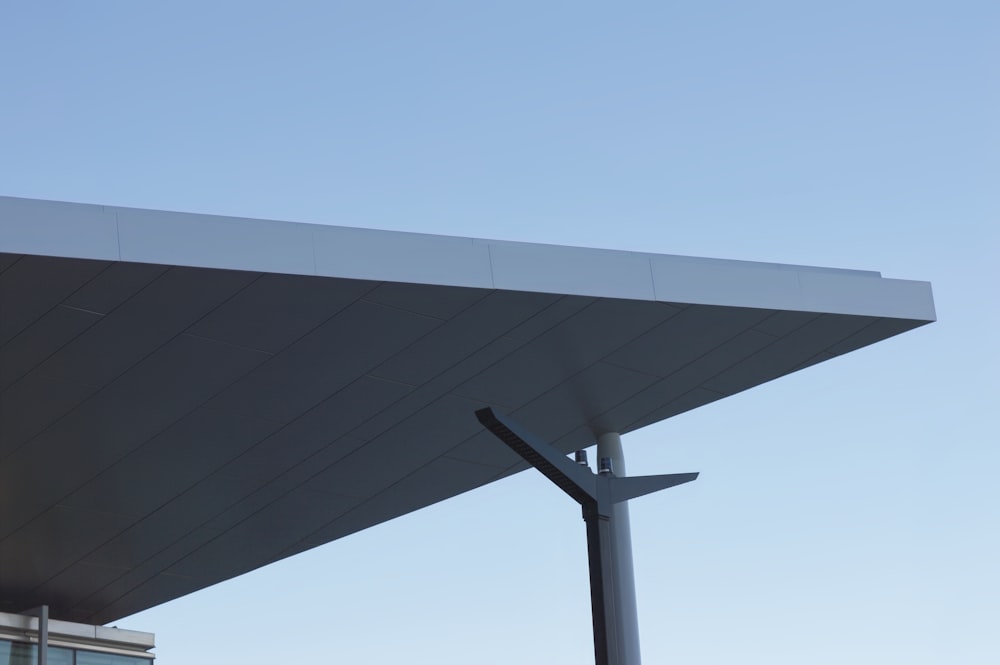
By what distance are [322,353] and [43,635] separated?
8.68 meters

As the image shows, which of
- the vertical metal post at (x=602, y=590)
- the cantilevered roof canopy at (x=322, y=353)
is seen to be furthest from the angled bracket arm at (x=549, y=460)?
the cantilevered roof canopy at (x=322, y=353)

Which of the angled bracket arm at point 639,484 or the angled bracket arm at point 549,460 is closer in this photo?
the angled bracket arm at point 549,460

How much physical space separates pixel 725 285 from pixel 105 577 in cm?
1128

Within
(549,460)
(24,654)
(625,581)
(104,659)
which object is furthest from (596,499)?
(104,659)

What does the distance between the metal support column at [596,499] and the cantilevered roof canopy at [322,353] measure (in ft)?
15.3

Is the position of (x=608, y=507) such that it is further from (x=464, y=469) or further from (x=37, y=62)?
(x=37, y=62)

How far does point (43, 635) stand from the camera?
20281mm

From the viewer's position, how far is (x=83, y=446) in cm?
1609

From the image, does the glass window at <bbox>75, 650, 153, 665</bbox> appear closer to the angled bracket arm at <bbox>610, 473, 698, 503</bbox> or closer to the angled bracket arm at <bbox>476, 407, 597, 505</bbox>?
the angled bracket arm at <bbox>610, 473, 698, 503</bbox>

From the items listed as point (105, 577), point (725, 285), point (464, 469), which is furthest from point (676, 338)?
point (105, 577)

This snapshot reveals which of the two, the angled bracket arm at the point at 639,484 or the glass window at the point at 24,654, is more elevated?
the glass window at the point at 24,654

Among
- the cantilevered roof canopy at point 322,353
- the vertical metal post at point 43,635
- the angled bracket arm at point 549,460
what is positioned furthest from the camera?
the vertical metal post at point 43,635

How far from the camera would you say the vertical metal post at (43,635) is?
20.1 meters

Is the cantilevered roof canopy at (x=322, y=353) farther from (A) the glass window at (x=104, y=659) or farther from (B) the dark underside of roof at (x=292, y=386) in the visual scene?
(A) the glass window at (x=104, y=659)
